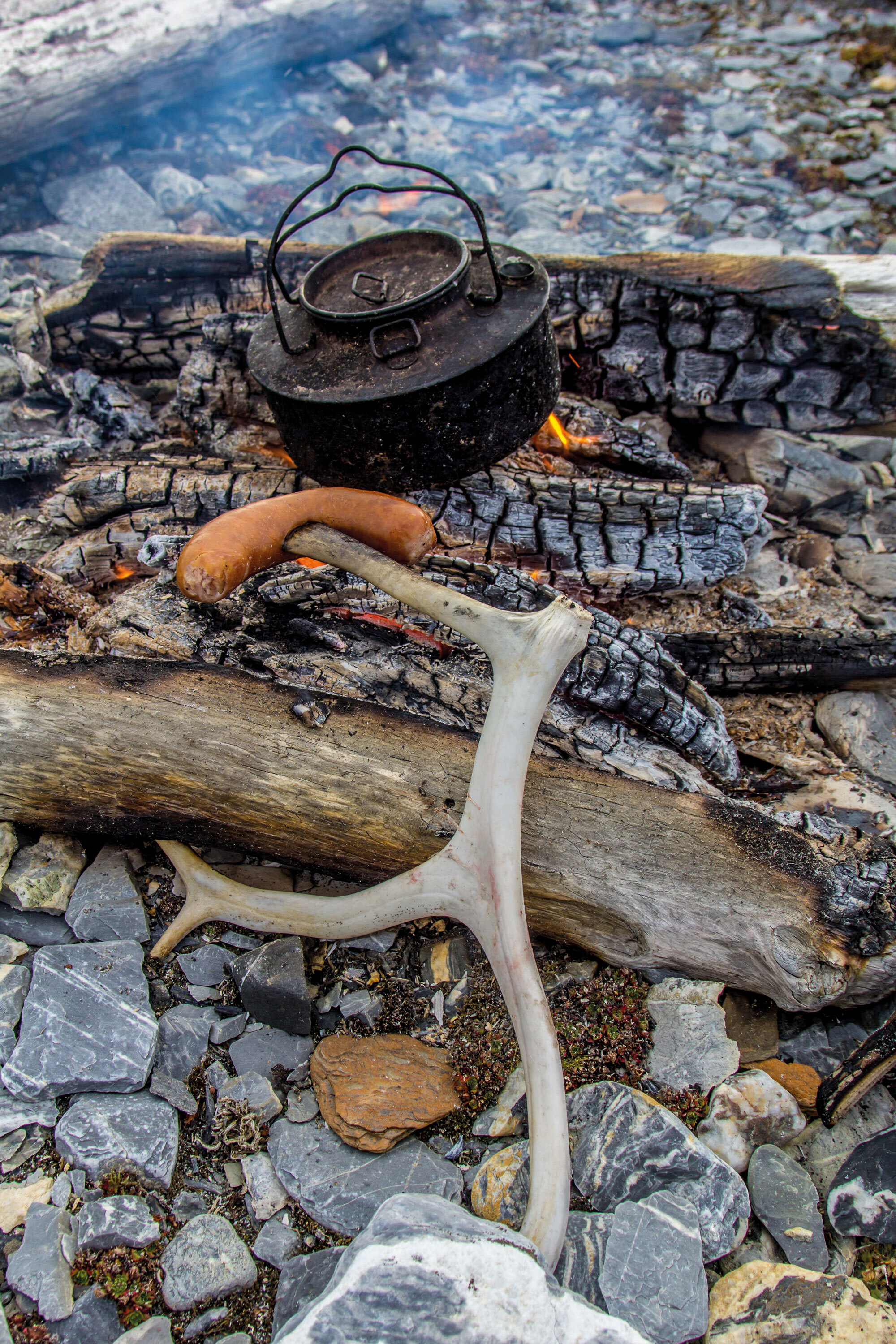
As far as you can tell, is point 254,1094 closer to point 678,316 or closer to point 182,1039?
point 182,1039

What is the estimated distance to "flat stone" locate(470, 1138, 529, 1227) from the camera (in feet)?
6.48

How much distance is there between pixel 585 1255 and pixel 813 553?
325 cm

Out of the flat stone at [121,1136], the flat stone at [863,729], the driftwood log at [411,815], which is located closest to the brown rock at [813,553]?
the flat stone at [863,729]

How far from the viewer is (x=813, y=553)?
3924 millimetres

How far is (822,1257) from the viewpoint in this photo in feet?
6.39

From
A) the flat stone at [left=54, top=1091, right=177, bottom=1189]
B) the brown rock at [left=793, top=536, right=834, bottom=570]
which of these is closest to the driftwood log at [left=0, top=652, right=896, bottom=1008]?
the flat stone at [left=54, top=1091, right=177, bottom=1189]

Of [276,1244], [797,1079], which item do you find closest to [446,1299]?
[276,1244]

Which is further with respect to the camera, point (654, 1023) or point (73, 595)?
point (73, 595)

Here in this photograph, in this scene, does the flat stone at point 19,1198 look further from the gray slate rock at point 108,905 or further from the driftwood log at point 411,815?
the driftwood log at point 411,815

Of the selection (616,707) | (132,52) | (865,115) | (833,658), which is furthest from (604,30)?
(616,707)

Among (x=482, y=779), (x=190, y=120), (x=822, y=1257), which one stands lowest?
(x=822, y=1257)

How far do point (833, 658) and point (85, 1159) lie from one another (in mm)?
3210

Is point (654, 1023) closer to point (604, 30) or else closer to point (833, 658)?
point (833, 658)

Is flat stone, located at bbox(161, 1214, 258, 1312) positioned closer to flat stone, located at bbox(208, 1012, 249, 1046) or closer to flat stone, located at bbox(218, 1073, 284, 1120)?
flat stone, located at bbox(218, 1073, 284, 1120)
